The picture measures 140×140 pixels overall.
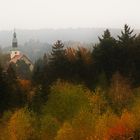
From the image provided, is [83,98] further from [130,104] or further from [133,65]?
[133,65]

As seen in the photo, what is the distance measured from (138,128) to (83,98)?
28.7 feet

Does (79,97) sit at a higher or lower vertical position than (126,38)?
lower

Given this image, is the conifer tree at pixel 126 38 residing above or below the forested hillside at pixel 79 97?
above

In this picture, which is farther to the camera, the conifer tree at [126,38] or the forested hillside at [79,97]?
the conifer tree at [126,38]

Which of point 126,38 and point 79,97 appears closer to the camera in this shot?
point 79,97

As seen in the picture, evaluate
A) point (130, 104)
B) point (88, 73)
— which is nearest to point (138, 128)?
point (130, 104)

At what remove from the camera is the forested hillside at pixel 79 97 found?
38375 millimetres

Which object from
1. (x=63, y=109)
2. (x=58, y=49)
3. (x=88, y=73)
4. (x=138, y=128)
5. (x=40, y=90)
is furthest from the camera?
(x=58, y=49)

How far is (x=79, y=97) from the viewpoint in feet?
150

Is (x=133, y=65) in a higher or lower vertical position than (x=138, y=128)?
higher

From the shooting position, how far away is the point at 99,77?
50875 millimetres

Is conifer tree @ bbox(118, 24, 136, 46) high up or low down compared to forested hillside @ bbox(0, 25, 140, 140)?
up

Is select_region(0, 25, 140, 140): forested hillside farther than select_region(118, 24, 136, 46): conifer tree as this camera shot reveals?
No

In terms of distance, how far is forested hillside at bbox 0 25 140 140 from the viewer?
126 feet
